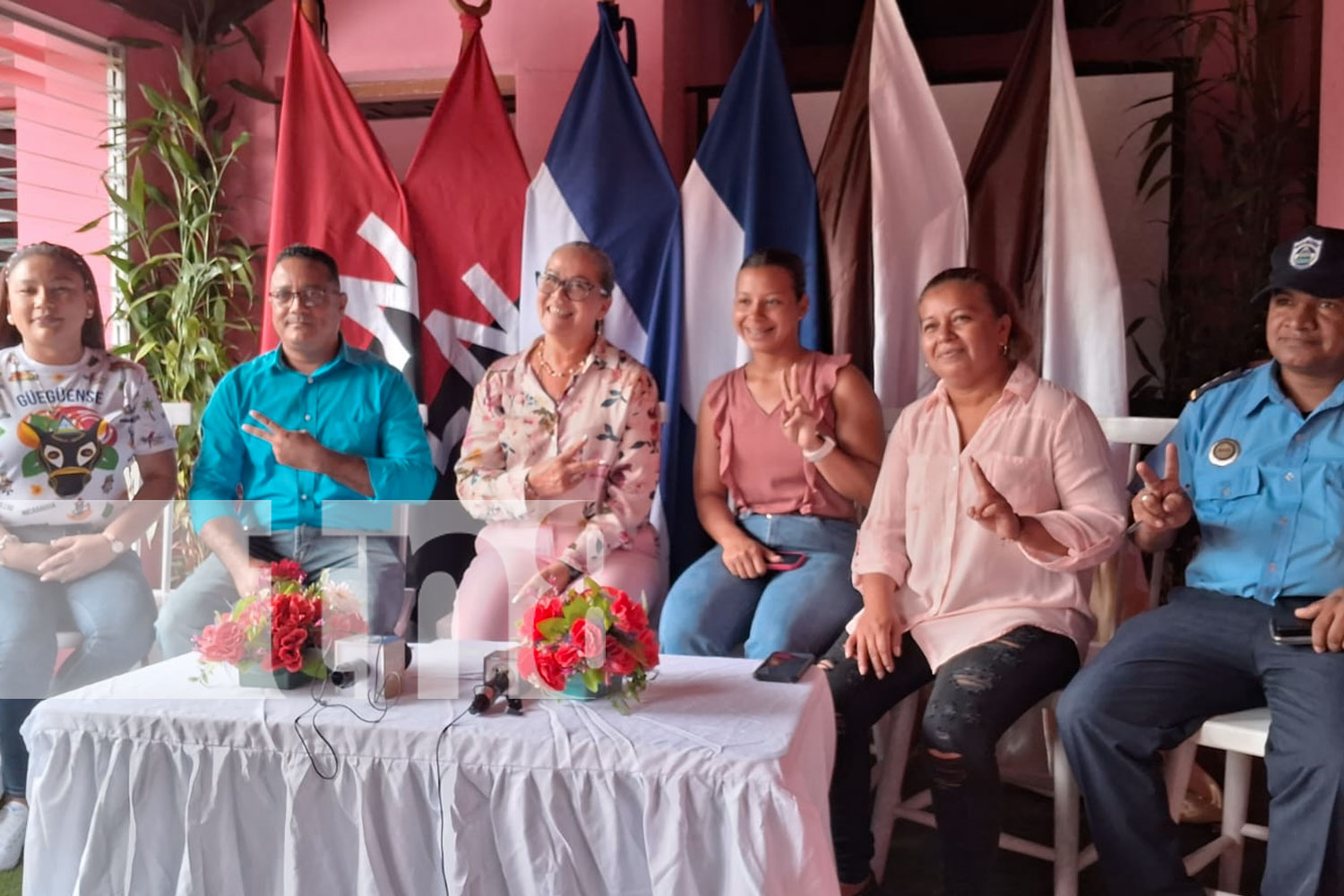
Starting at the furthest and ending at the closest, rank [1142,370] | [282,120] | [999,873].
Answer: [1142,370] → [282,120] → [999,873]

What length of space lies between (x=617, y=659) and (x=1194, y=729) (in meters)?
1.06

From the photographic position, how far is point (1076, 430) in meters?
2.15

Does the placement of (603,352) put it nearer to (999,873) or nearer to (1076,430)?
(1076,430)

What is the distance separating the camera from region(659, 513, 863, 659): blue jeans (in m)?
2.29

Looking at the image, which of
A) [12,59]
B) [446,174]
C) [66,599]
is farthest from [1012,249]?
[12,59]

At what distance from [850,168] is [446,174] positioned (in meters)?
1.15

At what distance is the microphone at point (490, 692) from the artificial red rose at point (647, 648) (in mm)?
215

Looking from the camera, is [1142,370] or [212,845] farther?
[1142,370]

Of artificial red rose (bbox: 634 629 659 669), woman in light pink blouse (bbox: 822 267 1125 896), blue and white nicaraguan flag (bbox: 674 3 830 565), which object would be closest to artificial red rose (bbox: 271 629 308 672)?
artificial red rose (bbox: 634 629 659 669)

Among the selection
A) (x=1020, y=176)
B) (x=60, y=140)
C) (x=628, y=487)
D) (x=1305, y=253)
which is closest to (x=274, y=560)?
(x=628, y=487)

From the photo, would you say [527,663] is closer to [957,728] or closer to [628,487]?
[957,728]

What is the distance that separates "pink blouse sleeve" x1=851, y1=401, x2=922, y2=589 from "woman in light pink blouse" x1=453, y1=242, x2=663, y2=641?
0.54m

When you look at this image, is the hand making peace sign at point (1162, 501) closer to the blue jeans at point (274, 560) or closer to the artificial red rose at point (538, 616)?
the artificial red rose at point (538, 616)

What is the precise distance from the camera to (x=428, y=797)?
1.54 meters
